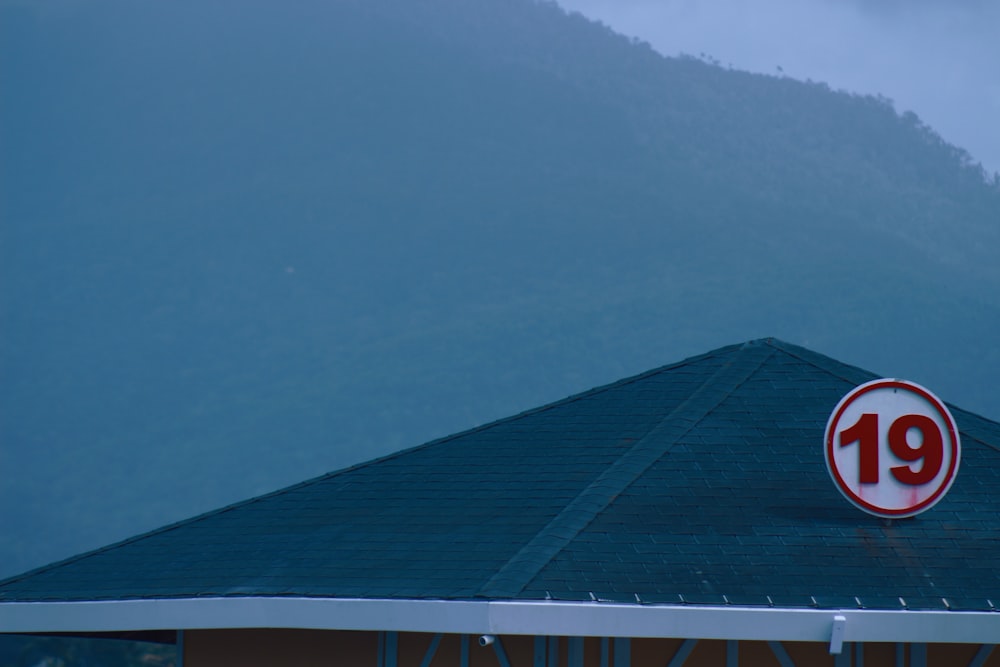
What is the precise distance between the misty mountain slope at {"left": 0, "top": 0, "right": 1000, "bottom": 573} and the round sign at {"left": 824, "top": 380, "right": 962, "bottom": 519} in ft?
409

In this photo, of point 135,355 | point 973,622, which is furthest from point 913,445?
point 135,355

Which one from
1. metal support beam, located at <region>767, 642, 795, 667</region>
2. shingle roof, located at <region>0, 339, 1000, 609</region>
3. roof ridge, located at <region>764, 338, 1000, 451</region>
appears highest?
roof ridge, located at <region>764, 338, 1000, 451</region>

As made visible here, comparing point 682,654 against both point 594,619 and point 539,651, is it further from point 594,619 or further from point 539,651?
point 594,619

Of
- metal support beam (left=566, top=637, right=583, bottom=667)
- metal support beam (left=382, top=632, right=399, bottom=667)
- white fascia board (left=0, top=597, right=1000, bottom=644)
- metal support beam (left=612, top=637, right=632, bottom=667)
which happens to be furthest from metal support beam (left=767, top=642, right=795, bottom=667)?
metal support beam (left=382, top=632, right=399, bottom=667)

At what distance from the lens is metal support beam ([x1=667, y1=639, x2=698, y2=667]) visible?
46.5ft

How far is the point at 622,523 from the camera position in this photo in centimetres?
1488

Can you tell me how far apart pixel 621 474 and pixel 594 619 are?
10.1 feet

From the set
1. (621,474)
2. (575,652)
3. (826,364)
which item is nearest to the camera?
(575,652)

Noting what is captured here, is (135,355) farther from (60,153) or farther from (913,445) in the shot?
(913,445)

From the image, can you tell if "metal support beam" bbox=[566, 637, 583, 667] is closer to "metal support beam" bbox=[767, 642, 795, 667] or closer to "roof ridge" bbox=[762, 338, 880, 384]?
"metal support beam" bbox=[767, 642, 795, 667]

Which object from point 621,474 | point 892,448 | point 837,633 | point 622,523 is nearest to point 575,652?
point 622,523

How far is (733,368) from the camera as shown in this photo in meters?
18.7

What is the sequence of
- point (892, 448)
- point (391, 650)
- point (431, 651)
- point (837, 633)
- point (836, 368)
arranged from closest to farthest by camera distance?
point (837, 633)
point (431, 651)
point (391, 650)
point (892, 448)
point (836, 368)

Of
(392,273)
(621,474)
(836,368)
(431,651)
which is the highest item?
(392,273)
